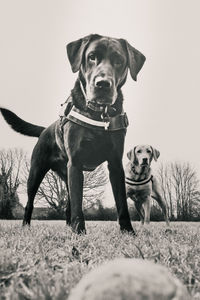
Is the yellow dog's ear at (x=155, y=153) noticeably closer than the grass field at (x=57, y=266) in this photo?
No

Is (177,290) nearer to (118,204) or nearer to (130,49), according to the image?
(118,204)

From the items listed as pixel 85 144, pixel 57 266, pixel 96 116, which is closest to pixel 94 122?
pixel 96 116

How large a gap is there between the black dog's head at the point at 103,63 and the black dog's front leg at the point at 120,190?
0.61 metres

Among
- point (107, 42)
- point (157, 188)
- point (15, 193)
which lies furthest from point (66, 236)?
point (15, 193)

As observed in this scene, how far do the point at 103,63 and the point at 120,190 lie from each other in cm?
119

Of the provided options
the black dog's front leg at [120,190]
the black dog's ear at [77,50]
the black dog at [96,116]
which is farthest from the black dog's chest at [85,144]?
the black dog's ear at [77,50]

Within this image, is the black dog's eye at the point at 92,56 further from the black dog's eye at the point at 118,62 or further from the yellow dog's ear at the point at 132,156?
the yellow dog's ear at the point at 132,156

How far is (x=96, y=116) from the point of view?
→ 12.1 ft

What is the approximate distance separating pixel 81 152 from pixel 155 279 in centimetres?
266

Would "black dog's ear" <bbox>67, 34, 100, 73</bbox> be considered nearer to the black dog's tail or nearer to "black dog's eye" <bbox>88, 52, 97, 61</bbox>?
"black dog's eye" <bbox>88, 52, 97, 61</bbox>

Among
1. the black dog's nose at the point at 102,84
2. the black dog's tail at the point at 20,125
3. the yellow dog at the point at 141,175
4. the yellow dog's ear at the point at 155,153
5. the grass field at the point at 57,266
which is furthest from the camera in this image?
the yellow dog's ear at the point at 155,153

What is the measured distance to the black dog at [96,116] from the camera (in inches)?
142

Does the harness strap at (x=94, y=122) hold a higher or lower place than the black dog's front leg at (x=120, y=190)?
higher

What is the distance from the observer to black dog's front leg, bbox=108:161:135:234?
3.77m
